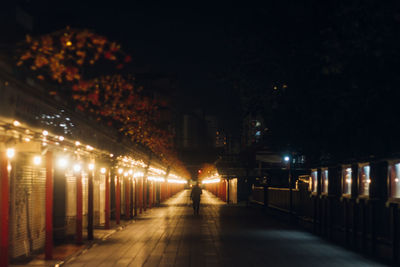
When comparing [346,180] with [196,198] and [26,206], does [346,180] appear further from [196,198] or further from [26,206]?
[196,198]

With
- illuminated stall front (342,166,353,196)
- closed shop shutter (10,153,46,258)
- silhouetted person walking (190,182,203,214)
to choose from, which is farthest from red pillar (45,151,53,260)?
silhouetted person walking (190,182,203,214)

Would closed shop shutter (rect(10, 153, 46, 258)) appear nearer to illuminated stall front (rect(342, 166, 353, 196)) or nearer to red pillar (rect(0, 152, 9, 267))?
red pillar (rect(0, 152, 9, 267))

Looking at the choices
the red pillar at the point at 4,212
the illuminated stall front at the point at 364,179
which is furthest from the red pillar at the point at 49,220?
the illuminated stall front at the point at 364,179

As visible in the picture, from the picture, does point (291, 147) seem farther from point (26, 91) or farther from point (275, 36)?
point (26, 91)

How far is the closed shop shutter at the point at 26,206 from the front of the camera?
13.1m

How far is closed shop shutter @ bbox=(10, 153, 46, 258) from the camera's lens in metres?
13.1

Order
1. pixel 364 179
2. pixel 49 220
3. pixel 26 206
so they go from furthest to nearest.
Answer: pixel 364 179, pixel 26 206, pixel 49 220

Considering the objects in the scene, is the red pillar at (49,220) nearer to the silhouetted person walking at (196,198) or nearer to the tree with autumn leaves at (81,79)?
the tree with autumn leaves at (81,79)

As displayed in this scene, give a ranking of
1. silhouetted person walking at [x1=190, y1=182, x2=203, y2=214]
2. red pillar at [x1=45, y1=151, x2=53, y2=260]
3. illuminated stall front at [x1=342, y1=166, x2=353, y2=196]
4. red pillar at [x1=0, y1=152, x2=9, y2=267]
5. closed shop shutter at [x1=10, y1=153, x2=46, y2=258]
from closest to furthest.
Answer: red pillar at [x1=0, y1=152, x2=9, y2=267]
closed shop shutter at [x1=10, y1=153, x2=46, y2=258]
red pillar at [x1=45, y1=151, x2=53, y2=260]
illuminated stall front at [x1=342, y1=166, x2=353, y2=196]
silhouetted person walking at [x1=190, y1=182, x2=203, y2=214]

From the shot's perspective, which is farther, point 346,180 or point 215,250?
point 346,180

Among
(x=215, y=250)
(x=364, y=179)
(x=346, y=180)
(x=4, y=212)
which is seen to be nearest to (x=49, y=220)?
(x=4, y=212)

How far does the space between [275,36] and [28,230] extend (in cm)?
732

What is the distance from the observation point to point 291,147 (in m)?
22.2

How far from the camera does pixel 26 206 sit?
46.4 feet
